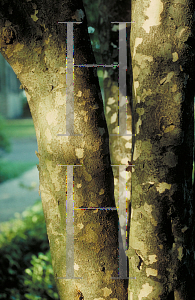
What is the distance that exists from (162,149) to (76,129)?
409 mm

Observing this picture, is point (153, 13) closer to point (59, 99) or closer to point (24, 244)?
point (59, 99)

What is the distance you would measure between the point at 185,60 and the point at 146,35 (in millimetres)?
209

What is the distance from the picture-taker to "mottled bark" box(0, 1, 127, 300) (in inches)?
51.7

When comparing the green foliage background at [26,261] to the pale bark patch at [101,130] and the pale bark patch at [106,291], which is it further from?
the pale bark patch at [101,130]

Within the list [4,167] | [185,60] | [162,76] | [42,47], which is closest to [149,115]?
[162,76]

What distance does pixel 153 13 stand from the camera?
4.04 feet

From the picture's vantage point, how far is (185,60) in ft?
4.03

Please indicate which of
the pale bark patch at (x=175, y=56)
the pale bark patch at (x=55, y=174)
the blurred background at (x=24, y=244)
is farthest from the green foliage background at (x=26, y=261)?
the pale bark patch at (x=175, y=56)

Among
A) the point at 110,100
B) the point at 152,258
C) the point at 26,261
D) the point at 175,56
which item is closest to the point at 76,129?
the point at 175,56

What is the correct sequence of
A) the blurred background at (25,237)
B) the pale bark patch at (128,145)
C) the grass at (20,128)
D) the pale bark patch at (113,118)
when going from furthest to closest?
the grass at (20,128) → the blurred background at (25,237) → the pale bark patch at (113,118) → the pale bark patch at (128,145)

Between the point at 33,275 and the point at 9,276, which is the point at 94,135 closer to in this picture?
the point at 33,275

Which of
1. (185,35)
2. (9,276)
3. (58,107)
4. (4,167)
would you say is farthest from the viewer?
(4,167)

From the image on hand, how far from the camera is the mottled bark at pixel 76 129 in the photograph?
131 centimetres

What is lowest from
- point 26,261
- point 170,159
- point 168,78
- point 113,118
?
point 26,261
